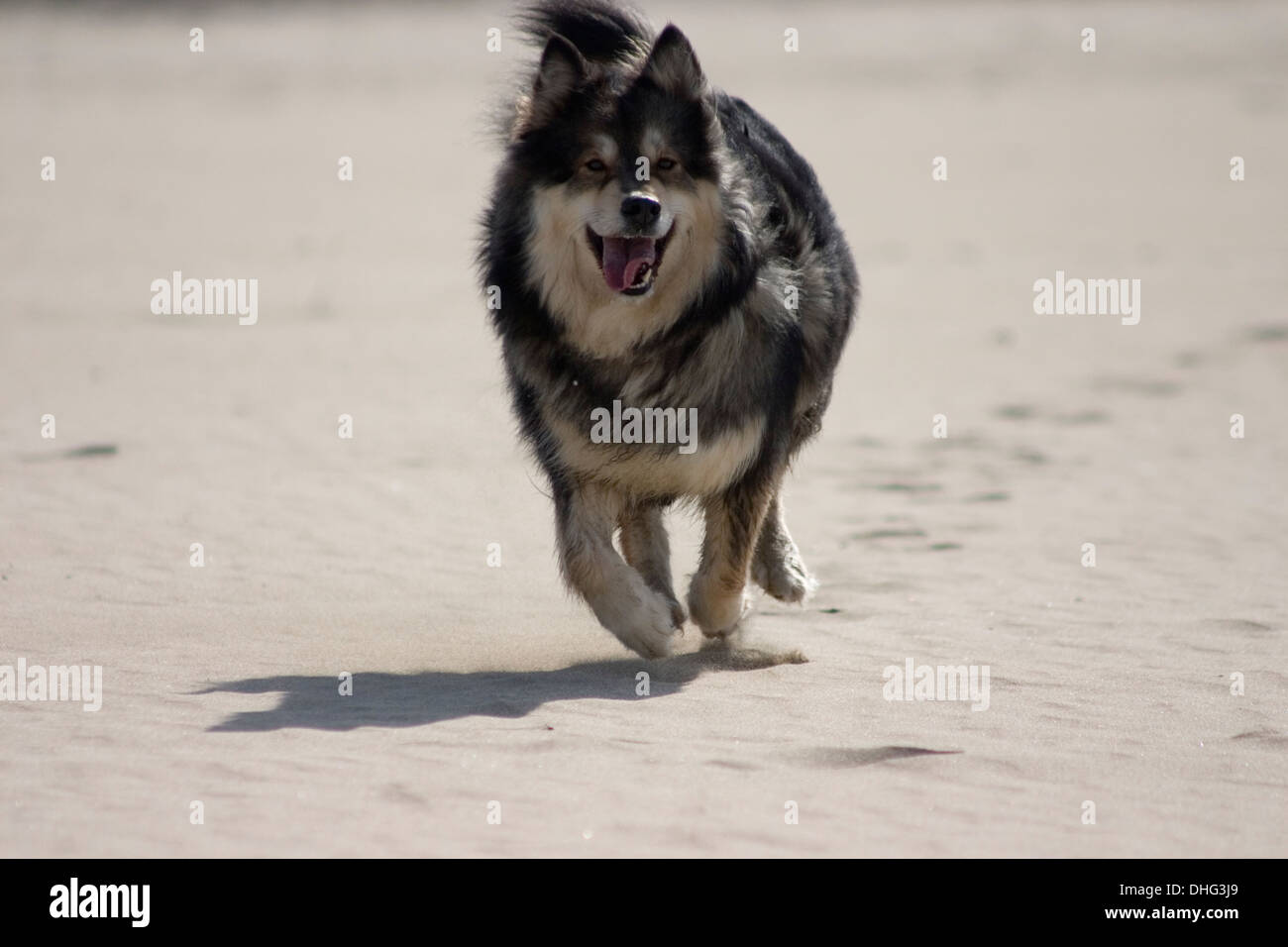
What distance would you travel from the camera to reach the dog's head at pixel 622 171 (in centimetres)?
553

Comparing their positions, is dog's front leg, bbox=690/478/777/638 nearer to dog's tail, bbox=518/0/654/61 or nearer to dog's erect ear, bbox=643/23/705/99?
dog's erect ear, bbox=643/23/705/99

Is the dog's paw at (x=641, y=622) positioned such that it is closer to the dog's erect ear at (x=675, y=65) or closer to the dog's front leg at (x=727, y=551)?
the dog's front leg at (x=727, y=551)

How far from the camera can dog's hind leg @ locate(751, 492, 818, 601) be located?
689 centimetres

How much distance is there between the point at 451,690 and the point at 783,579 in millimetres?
1746

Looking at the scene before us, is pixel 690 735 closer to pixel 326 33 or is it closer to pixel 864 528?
pixel 864 528

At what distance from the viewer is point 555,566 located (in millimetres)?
7840

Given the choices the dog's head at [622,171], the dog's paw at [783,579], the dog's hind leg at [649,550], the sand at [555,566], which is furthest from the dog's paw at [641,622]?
the dog's head at [622,171]

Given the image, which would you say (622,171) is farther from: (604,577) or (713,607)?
(713,607)

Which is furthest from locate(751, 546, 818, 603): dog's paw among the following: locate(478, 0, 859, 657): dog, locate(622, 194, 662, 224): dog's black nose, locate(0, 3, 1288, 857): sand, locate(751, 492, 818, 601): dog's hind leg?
locate(622, 194, 662, 224): dog's black nose

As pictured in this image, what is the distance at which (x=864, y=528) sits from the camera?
28.1 ft

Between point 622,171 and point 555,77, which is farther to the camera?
point 555,77

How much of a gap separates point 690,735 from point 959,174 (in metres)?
18.6

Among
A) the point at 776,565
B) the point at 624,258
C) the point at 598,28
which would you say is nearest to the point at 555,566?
the point at 776,565

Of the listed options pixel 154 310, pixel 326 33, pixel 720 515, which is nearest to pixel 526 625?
pixel 720 515
